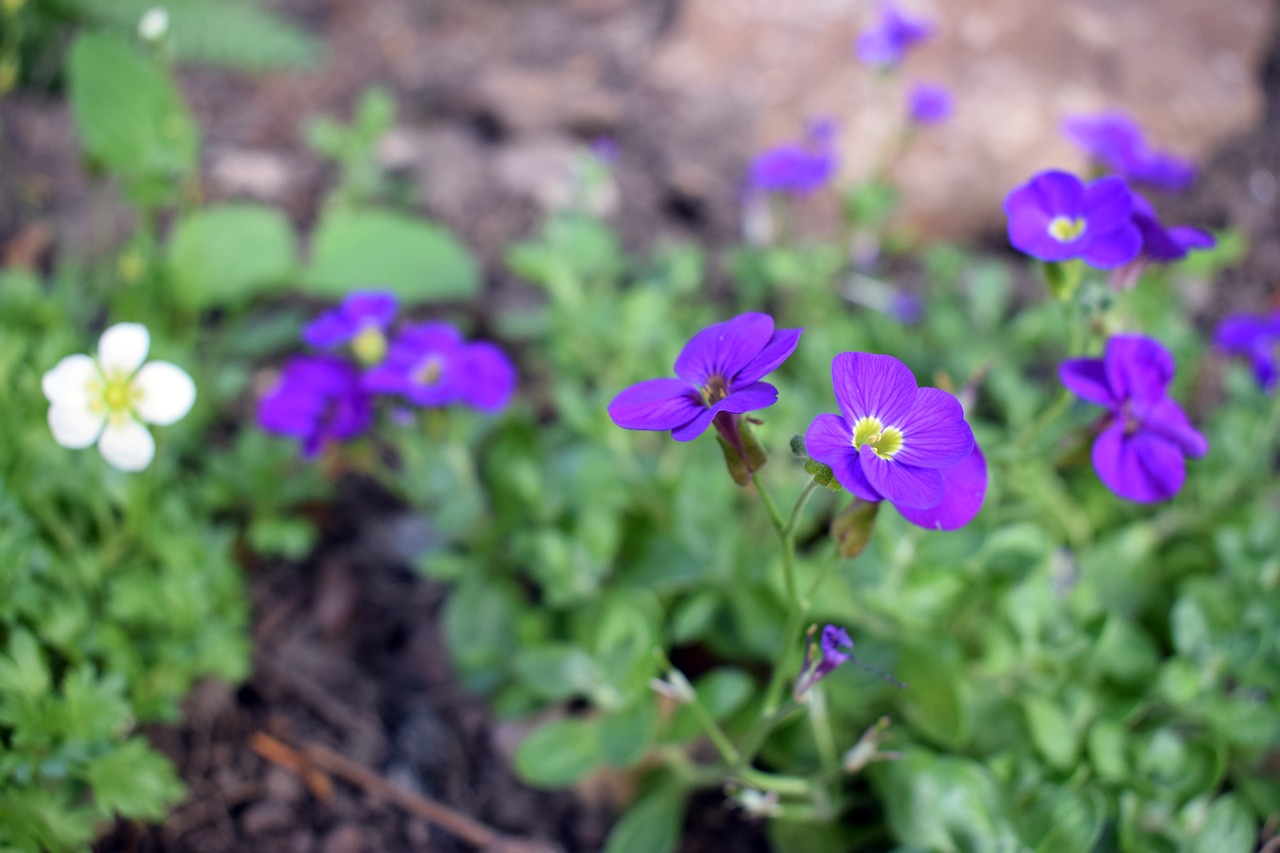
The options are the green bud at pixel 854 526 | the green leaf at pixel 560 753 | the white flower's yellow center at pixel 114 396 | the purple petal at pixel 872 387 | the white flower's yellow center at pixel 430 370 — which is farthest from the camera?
the white flower's yellow center at pixel 430 370

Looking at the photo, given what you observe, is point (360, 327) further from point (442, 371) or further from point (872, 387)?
point (872, 387)

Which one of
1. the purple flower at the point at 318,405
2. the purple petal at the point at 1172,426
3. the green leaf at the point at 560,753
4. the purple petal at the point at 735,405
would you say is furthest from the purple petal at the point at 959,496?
the purple flower at the point at 318,405

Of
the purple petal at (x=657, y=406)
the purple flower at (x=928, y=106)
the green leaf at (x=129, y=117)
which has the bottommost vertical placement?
the purple petal at (x=657, y=406)

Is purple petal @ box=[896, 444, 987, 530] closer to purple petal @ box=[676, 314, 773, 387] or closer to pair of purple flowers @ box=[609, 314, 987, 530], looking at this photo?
pair of purple flowers @ box=[609, 314, 987, 530]

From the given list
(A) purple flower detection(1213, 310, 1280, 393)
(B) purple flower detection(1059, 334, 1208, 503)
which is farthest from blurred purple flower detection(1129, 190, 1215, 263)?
(A) purple flower detection(1213, 310, 1280, 393)

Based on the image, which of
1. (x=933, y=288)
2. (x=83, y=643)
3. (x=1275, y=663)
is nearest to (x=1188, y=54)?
(x=933, y=288)

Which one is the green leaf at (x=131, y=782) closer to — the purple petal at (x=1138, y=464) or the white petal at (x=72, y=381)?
the white petal at (x=72, y=381)

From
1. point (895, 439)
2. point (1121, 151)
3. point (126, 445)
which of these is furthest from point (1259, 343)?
point (126, 445)
